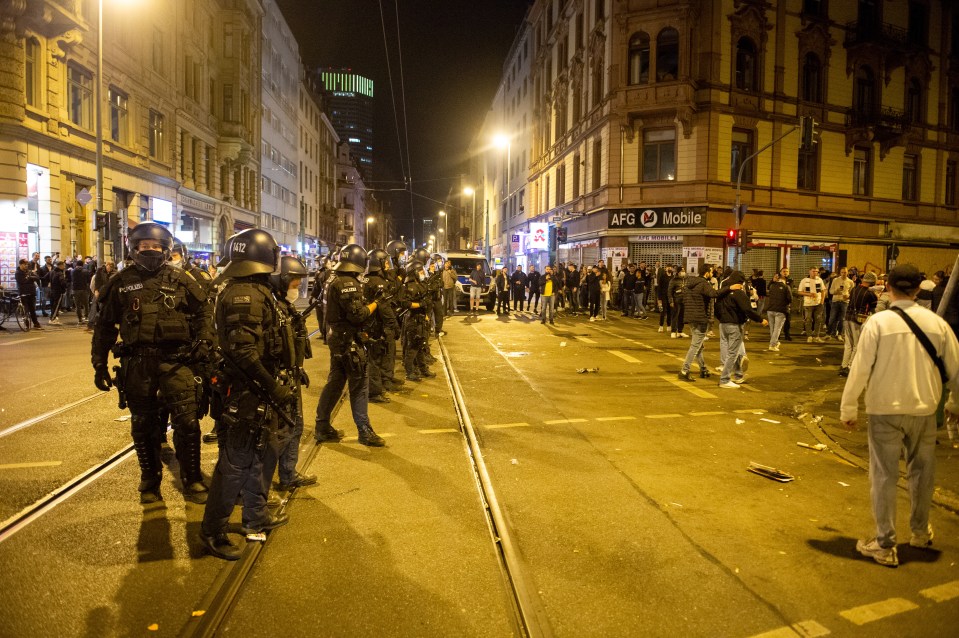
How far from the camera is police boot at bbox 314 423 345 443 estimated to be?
6.54 m

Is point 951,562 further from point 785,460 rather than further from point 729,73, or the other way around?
point 729,73

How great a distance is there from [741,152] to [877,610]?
28800 millimetres

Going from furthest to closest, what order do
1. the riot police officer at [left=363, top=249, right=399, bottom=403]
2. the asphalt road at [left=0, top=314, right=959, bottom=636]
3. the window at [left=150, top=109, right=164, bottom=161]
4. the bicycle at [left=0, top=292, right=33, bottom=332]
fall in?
1. the window at [left=150, top=109, right=164, bottom=161]
2. the bicycle at [left=0, top=292, right=33, bottom=332]
3. the riot police officer at [left=363, top=249, right=399, bottom=403]
4. the asphalt road at [left=0, top=314, right=959, bottom=636]

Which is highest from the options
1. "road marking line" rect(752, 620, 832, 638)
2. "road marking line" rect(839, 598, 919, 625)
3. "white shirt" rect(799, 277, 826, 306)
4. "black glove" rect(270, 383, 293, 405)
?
"white shirt" rect(799, 277, 826, 306)

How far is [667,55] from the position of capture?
92.3ft

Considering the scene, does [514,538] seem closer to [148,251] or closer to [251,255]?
[251,255]

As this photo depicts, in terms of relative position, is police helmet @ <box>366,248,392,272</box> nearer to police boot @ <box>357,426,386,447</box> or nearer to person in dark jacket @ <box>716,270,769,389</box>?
police boot @ <box>357,426,386,447</box>

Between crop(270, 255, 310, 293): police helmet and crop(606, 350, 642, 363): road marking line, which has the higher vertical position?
crop(270, 255, 310, 293): police helmet

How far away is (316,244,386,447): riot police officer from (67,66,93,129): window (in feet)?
71.4

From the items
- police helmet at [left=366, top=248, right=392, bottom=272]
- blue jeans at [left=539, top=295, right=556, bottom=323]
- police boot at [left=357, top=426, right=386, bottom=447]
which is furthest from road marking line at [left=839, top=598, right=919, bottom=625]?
blue jeans at [left=539, top=295, right=556, bottom=323]

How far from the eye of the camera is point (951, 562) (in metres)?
4.06

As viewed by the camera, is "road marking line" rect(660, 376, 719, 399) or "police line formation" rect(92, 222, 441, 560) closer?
"police line formation" rect(92, 222, 441, 560)

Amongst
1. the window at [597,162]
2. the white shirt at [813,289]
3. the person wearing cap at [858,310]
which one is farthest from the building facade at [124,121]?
the white shirt at [813,289]

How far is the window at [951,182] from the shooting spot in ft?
114
